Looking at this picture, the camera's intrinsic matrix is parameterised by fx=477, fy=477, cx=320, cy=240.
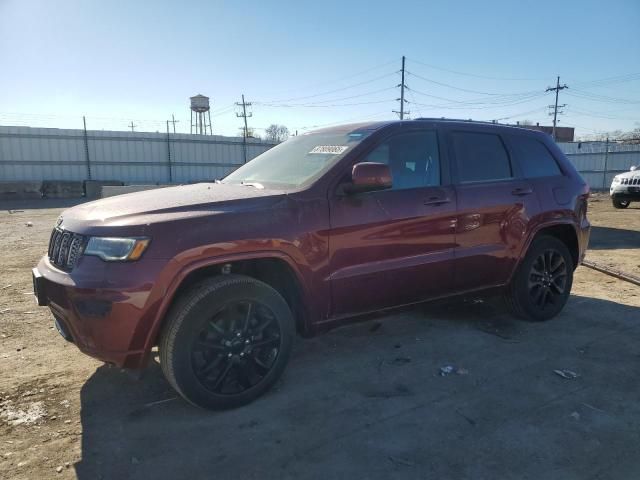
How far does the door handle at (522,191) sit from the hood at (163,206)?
90.2 inches

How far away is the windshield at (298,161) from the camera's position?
350cm

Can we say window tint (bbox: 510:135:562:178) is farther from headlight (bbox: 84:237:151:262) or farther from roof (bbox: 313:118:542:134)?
headlight (bbox: 84:237:151:262)

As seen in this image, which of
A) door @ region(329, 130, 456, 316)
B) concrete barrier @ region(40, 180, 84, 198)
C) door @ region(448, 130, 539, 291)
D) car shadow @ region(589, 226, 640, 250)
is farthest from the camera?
concrete barrier @ region(40, 180, 84, 198)

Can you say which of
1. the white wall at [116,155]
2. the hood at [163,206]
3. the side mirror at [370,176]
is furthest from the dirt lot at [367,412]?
the white wall at [116,155]

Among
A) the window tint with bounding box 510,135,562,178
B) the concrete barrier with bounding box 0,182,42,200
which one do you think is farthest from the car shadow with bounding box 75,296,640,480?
the concrete barrier with bounding box 0,182,42,200

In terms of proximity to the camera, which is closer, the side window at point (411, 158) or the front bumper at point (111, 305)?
the front bumper at point (111, 305)

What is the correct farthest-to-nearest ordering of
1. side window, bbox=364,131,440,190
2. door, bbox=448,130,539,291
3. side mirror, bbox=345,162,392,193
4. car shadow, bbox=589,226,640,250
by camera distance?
car shadow, bbox=589,226,640,250 → door, bbox=448,130,539,291 → side window, bbox=364,131,440,190 → side mirror, bbox=345,162,392,193

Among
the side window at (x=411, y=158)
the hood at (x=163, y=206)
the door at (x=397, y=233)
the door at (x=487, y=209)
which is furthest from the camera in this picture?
the door at (x=487, y=209)

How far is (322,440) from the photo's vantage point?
2.74m

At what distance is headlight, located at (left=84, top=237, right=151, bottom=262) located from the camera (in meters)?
2.69

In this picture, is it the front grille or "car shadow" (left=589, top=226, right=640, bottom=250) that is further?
"car shadow" (left=589, top=226, right=640, bottom=250)

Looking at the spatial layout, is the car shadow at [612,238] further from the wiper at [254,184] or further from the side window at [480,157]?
the wiper at [254,184]

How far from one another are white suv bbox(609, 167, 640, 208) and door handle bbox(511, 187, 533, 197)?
12790 millimetres

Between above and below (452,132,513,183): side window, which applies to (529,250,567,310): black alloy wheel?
below
